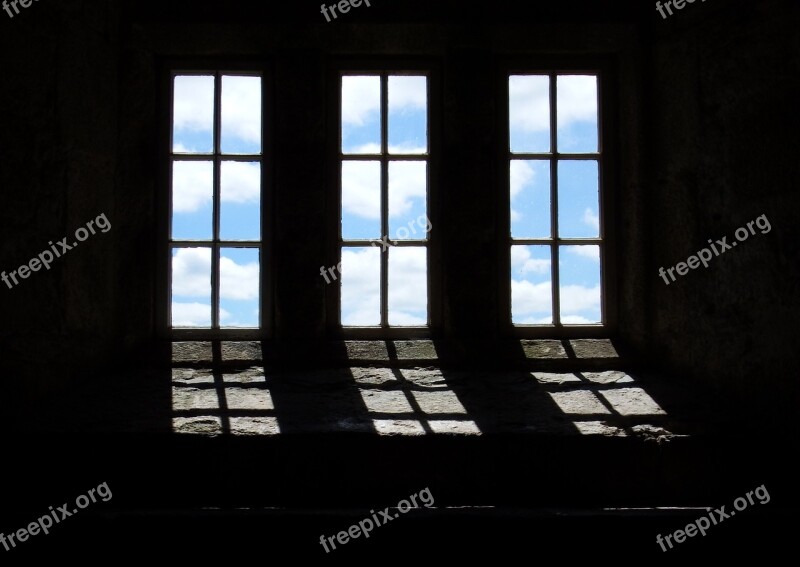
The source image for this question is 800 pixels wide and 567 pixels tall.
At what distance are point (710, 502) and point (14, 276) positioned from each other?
270 centimetres

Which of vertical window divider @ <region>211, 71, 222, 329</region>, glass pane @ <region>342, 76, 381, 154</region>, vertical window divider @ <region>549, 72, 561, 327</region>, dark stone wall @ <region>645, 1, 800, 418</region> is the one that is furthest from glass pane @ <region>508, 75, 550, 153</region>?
vertical window divider @ <region>211, 71, 222, 329</region>

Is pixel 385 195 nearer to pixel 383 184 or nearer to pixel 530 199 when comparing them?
pixel 383 184

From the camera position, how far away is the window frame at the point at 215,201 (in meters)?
3.24

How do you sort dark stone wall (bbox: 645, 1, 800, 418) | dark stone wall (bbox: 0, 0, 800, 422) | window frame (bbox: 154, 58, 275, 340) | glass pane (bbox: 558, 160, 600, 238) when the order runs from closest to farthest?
dark stone wall (bbox: 645, 1, 800, 418) → dark stone wall (bbox: 0, 0, 800, 422) → window frame (bbox: 154, 58, 275, 340) → glass pane (bbox: 558, 160, 600, 238)

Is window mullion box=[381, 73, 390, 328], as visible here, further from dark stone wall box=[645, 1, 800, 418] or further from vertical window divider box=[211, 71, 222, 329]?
dark stone wall box=[645, 1, 800, 418]

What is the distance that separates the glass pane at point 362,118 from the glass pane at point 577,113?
83cm

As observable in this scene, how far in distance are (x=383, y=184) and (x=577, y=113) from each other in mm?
945

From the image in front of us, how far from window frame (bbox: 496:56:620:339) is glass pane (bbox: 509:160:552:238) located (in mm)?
28

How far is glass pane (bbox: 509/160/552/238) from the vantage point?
3.32 m

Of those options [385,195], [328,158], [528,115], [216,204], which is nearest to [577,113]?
[528,115]

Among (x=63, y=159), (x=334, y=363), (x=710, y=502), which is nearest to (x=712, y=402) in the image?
(x=710, y=502)

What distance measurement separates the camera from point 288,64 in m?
3.25

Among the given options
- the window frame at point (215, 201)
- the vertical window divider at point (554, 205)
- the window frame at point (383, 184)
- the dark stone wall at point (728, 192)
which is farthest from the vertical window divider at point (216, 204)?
the dark stone wall at point (728, 192)

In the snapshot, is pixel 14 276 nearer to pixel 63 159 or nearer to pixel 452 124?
pixel 63 159
